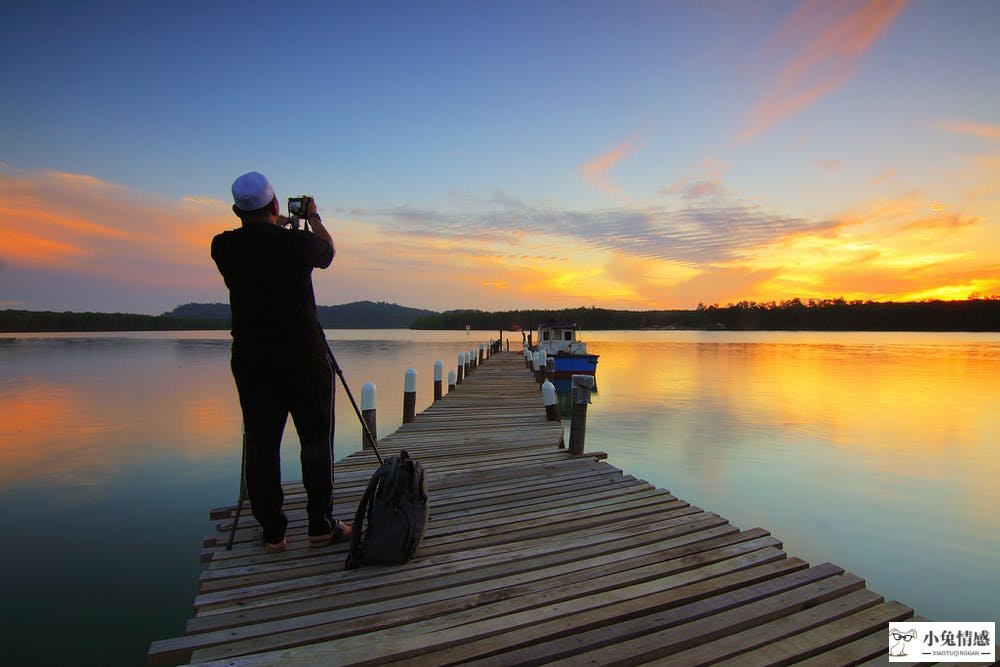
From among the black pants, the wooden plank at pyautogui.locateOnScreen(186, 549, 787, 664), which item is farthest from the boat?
the wooden plank at pyautogui.locateOnScreen(186, 549, 787, 664)

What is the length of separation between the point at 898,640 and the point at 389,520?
10.2 feet

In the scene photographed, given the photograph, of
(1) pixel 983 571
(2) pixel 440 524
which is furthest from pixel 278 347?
(1) pixel 983 571

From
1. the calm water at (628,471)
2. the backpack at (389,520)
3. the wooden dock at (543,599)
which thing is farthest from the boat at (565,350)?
the backpack at (389,520)

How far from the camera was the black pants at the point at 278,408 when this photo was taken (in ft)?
11.4

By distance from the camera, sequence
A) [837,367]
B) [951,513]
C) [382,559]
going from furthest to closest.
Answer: [837,367], [951,513], [382,559]

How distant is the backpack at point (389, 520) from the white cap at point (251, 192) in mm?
1908

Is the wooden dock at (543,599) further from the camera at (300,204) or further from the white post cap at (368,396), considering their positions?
the white post cap at (368,396)

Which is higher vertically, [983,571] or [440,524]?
[440,524]

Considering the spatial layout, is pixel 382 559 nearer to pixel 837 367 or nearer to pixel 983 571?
pixel 983 571

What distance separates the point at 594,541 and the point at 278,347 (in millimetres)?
2757

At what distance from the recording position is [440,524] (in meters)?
4.53

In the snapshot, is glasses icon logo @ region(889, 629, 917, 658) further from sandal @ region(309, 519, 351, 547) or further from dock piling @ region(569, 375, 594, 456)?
dock piling @ region(569, 375, 594, 456)

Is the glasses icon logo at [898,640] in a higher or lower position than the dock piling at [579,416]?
lower

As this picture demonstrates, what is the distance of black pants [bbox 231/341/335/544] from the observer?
11.4 ft
